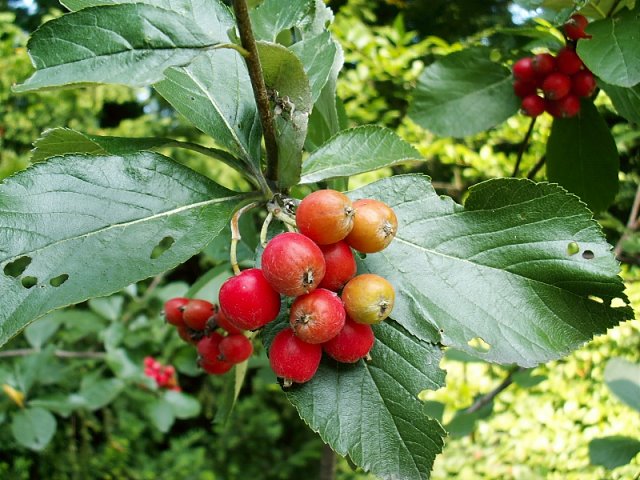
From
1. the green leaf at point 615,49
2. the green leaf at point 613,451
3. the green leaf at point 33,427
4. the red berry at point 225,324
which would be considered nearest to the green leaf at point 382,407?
the red berry at point 225,324

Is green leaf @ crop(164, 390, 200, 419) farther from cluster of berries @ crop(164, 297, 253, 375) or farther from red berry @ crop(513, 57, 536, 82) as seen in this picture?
red berry @ crop(513, 57, 536, 82)

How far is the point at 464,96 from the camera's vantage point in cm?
162

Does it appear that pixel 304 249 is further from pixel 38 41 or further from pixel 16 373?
pixel 16 373

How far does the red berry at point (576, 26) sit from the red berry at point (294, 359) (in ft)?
3.30

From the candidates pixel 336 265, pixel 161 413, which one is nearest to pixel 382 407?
pixel 336 265

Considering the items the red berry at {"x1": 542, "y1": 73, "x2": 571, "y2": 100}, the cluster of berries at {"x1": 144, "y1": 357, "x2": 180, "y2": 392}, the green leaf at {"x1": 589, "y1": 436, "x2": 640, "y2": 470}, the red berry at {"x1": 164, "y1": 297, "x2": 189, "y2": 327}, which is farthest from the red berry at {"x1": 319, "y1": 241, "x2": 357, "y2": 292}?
the cluster of berries at {"x1": 144, "y1": 357, "x2": 180, "y2": 392}

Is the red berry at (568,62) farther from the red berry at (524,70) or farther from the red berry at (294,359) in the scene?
the red berry at (294,359)

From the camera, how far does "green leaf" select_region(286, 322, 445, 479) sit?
87 cm

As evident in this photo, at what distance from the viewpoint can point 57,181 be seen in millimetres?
878

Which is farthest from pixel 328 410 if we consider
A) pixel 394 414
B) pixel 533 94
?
pixel 533 94

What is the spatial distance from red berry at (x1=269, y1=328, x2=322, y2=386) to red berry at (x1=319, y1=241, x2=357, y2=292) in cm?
9

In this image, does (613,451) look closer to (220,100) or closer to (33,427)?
(220,100)

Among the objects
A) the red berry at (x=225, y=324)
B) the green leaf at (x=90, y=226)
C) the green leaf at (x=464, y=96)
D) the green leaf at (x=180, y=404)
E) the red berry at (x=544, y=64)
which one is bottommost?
the green leaf at (x=180, y=404)

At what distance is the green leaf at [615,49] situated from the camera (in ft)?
3.78
